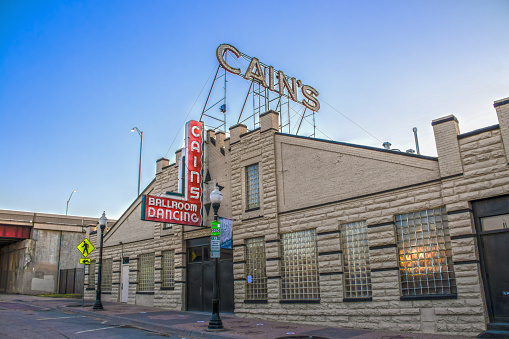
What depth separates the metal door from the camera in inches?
1057

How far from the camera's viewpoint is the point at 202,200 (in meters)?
21.4

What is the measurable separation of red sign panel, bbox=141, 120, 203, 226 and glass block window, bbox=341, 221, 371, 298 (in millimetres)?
8475

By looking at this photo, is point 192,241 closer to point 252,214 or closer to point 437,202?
point 252,214

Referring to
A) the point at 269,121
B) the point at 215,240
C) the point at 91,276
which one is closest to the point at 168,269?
the point at 215,240

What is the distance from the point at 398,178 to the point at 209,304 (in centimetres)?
1205

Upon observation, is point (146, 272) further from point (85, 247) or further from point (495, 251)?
point (495, 251)

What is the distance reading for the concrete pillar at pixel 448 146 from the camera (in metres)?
12.5

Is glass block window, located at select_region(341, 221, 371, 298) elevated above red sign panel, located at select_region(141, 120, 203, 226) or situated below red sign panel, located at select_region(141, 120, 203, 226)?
below

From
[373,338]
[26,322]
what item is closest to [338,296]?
[373,338]

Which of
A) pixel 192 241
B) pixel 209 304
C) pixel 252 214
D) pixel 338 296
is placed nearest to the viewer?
pixel 338 296

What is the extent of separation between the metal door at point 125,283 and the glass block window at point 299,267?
14105mm

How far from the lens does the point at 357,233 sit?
48.8ft

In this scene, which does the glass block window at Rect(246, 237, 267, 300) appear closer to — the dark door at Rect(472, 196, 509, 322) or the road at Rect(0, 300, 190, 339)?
the road at Rect(0, 300, 190, 339)

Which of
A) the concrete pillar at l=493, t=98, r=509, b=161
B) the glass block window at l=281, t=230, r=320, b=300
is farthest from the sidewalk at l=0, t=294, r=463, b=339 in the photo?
the concrete pillar at l=493, t=98, r=509, b=161
